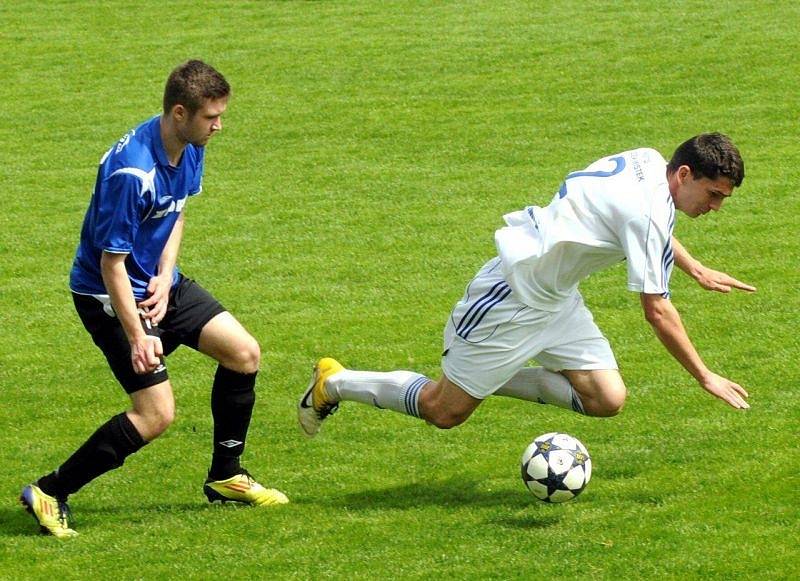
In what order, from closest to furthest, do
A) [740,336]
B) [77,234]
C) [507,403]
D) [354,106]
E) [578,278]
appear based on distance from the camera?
[578,278] → [507,403] → [740,336] → [77,234] → [354,106]

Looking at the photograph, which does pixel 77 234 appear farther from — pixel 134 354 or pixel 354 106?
pixel 134 354

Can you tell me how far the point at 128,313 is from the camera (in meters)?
6.24

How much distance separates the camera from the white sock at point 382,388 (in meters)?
7.15

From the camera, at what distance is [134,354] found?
247 inches

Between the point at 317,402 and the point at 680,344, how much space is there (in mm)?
2211

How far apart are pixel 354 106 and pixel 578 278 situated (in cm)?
952

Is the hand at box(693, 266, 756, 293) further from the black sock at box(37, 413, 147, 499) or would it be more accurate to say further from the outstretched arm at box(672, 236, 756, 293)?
the black sock at box(37, 413, 147, 499)

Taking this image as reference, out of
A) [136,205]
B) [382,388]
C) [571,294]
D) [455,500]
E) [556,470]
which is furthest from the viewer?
[382,388]

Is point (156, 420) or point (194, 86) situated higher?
point (194, 86)

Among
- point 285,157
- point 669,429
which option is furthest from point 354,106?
point 669,429

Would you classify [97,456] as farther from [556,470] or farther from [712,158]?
[712,158]

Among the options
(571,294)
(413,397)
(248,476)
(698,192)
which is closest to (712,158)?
(698,192)

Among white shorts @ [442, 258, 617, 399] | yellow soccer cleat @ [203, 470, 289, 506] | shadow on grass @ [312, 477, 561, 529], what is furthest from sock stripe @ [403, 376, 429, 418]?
yellow soccer cleat @ [203, 470, 289, 506]

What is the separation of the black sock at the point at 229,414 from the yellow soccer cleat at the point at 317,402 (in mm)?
548
